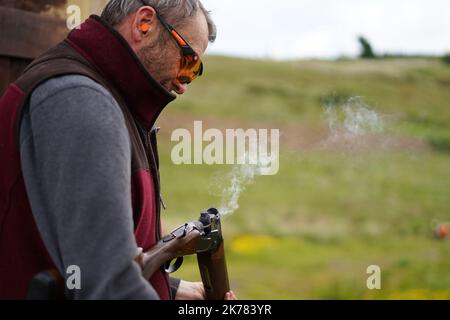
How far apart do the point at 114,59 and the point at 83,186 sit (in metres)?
0.51

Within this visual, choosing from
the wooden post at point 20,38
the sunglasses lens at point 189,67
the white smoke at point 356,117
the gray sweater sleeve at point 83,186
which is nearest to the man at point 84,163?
the gray sweater sleeve at point 83,186

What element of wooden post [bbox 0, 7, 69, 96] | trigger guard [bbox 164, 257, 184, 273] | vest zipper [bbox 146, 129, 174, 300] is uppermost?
wooden post [bbox 0, 7, 69, 96]

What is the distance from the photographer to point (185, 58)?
2262mm

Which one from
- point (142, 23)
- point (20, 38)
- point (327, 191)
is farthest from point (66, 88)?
point (327, 191)

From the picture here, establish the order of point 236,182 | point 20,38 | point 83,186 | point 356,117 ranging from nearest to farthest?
point 83,186
point 20,38
point 236,182
point 356,117

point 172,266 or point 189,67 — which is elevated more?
point 189,67

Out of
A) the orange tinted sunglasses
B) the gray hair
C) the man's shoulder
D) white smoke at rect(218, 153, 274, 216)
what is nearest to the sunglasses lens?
the orange tinted sunglasses

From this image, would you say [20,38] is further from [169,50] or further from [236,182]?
[236,182]

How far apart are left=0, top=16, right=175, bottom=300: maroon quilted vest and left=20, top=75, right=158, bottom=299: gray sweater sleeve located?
6 centimetres

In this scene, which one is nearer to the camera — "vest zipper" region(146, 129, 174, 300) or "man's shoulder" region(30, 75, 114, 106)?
"man's shoulder" region(30, 75, 114, 106)

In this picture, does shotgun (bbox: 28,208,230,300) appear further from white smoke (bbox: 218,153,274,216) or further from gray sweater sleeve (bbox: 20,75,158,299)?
white smoke (bbox: 218,153,274,216)

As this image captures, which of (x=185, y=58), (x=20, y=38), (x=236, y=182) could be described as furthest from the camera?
(x=236, y=182)

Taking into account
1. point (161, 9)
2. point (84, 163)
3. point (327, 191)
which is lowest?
point (84, 163)

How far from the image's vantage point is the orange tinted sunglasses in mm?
2191
